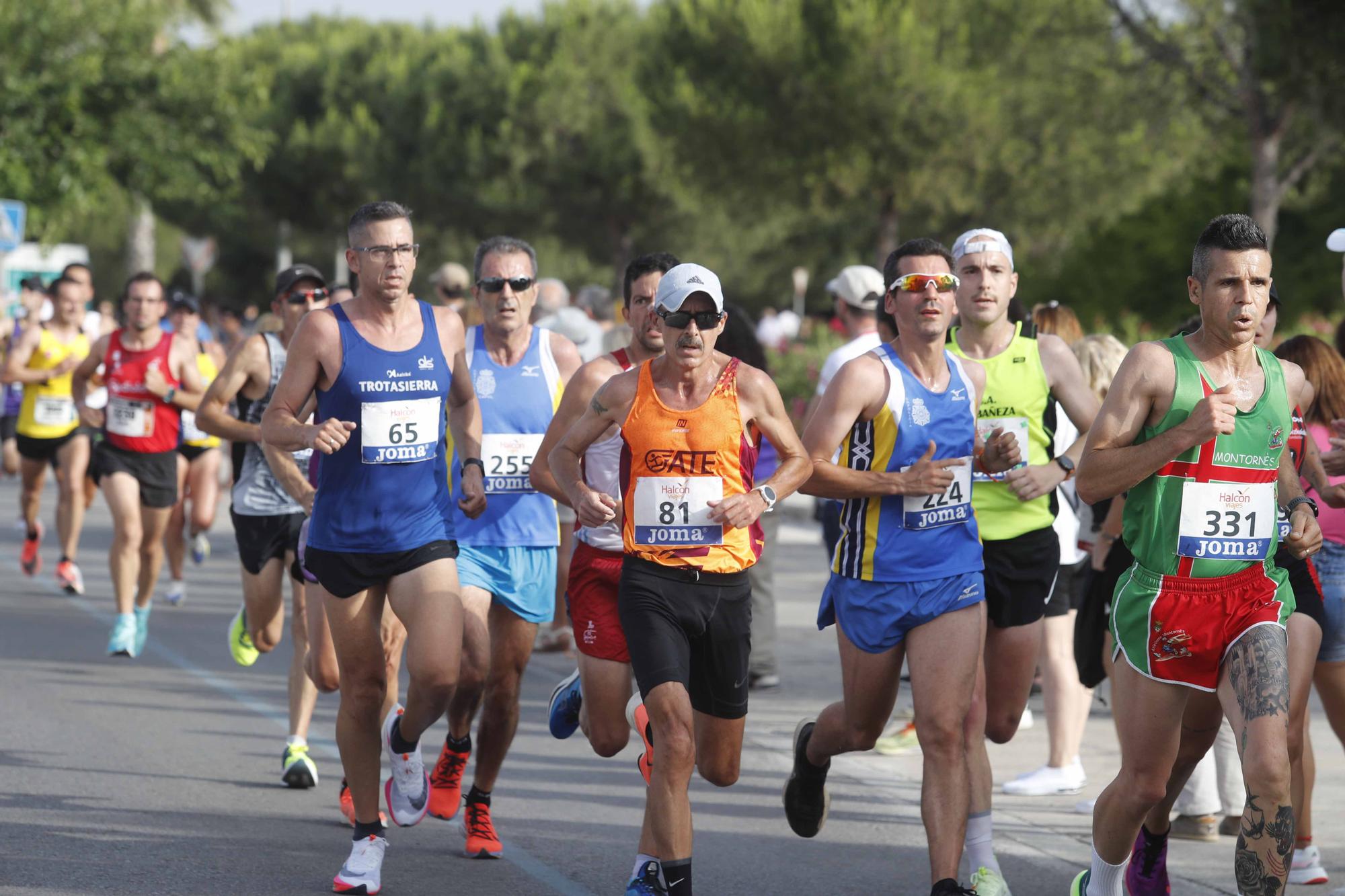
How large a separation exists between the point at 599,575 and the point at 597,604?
0.10 m

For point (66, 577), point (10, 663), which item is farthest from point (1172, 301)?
point (10, 663)

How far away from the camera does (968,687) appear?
5723 millimetres

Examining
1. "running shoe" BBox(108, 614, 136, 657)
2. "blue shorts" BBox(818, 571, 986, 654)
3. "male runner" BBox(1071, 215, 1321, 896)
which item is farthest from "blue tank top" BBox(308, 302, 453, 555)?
"running shoe" BBox(108, 614, 136, 657)

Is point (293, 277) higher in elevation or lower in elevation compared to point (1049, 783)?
higher

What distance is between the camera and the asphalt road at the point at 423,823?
6.25 meters

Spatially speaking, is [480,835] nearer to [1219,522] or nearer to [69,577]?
[1219,522]

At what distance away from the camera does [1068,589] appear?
7926 millimetres

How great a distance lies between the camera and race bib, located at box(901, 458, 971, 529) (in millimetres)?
5883

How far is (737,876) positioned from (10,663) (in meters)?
5.69

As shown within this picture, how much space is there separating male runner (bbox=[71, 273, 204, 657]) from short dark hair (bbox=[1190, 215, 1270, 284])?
24.1 feet

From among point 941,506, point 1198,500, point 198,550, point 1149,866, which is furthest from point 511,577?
point 198,550

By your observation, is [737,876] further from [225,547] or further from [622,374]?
[225,547]

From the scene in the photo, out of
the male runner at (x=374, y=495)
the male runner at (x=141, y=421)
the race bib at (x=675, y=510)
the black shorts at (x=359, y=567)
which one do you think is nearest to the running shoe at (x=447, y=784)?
the male runner at (x=374, y=495)

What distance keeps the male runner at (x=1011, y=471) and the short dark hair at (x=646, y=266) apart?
42.4 inches
